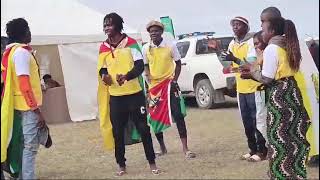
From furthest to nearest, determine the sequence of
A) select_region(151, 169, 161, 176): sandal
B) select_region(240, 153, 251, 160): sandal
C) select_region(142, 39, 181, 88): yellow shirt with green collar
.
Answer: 1. select_region(142, 39, 181, 88): yellow shirt with green collar
2. select_region(240, 153, 251, 160): sandal
3. select_region(151, 169, 161, 176): sandal

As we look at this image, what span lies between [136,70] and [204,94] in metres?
6.54

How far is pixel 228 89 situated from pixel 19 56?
278 inches

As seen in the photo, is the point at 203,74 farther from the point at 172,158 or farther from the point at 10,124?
the point at 10,124

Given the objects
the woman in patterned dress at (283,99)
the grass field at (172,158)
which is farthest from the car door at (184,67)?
the woman in patterned dress at (283,99)

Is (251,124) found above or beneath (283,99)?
beneath

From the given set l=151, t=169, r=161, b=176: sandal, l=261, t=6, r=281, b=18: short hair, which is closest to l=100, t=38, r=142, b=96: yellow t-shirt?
l=151, t=169, r=161, b=176: sandal

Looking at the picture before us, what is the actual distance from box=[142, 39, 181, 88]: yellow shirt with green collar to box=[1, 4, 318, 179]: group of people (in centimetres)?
1

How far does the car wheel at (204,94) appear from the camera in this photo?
1148 centimetres

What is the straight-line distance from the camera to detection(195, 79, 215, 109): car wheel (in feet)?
37.7

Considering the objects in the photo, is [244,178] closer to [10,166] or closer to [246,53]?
[246,53]

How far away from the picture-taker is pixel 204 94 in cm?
1173

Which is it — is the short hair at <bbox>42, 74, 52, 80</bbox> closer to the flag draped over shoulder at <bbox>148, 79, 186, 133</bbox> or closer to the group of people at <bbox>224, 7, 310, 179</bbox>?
the flag draped over shoulder at <bbox>148, 79, 186, 133</bbox>

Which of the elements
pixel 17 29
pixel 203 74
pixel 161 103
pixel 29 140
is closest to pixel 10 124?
pixel 29 140

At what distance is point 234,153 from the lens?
660cm
